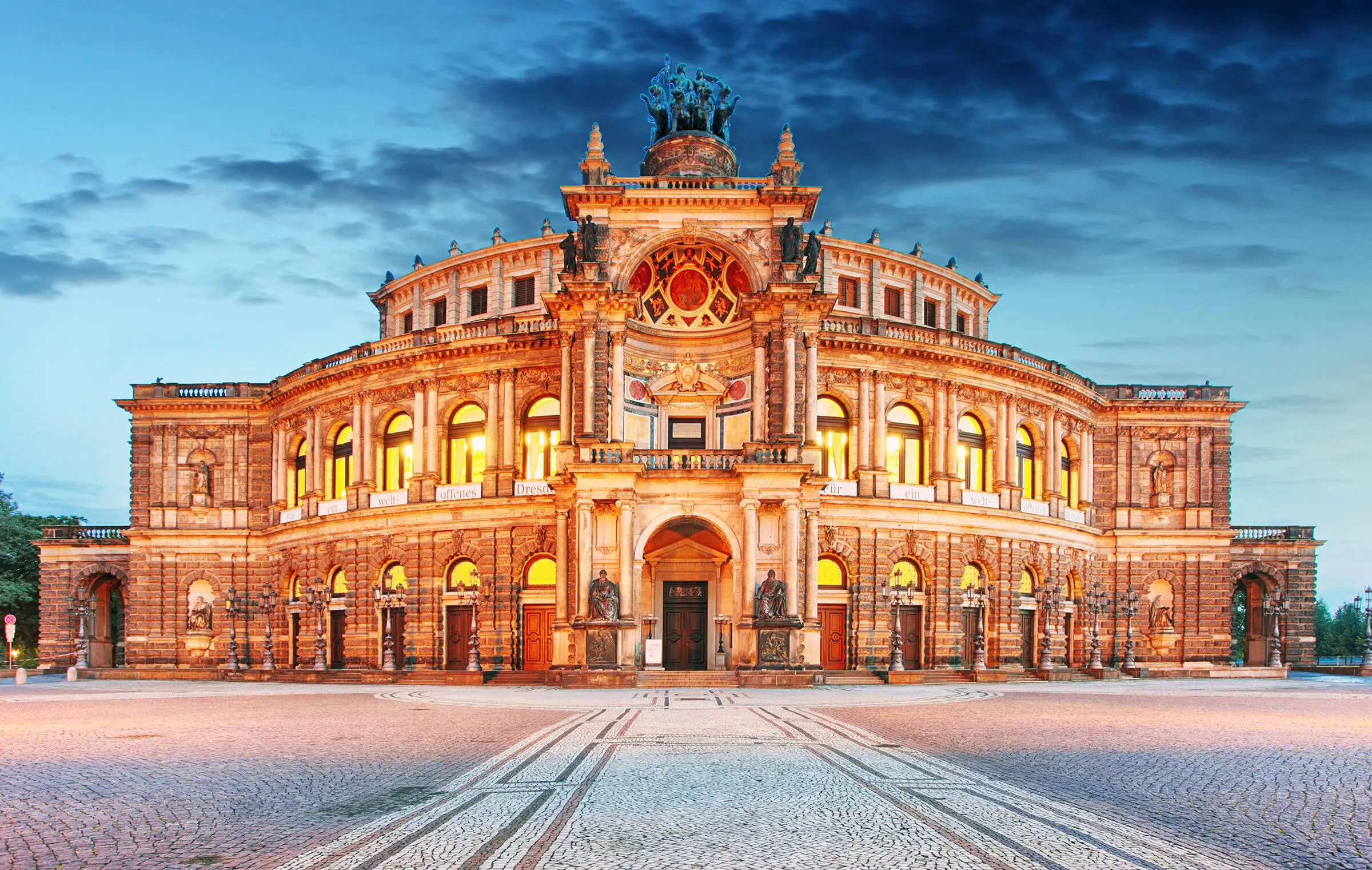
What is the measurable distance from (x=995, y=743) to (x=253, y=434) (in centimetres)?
5151

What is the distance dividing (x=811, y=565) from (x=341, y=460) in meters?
26.9

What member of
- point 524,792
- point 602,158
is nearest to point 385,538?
point 602,158

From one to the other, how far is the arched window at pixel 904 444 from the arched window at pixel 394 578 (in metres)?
23.6

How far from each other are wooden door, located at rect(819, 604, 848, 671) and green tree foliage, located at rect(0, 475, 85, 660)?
52.5m

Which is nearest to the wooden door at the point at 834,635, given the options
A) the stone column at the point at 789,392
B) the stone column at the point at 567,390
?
the stone column at the point at 789,392

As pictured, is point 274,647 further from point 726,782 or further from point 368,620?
Result: point 726,782

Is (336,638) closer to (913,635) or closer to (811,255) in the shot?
(913,635)

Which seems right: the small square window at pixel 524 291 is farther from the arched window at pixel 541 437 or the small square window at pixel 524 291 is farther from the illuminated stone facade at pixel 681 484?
the arched window at pixel 541 437

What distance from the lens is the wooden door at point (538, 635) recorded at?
50.6 metres

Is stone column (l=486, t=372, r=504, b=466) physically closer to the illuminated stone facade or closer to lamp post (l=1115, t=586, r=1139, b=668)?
the illuminated stone facade

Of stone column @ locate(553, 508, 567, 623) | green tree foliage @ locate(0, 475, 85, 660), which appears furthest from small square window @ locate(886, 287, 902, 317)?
green tree foliage @ locate(0, 475, 85, 660)

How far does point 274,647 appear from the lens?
59.2m

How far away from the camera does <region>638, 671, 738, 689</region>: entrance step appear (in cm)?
4069

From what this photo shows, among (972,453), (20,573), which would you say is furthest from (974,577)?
(20,573)
